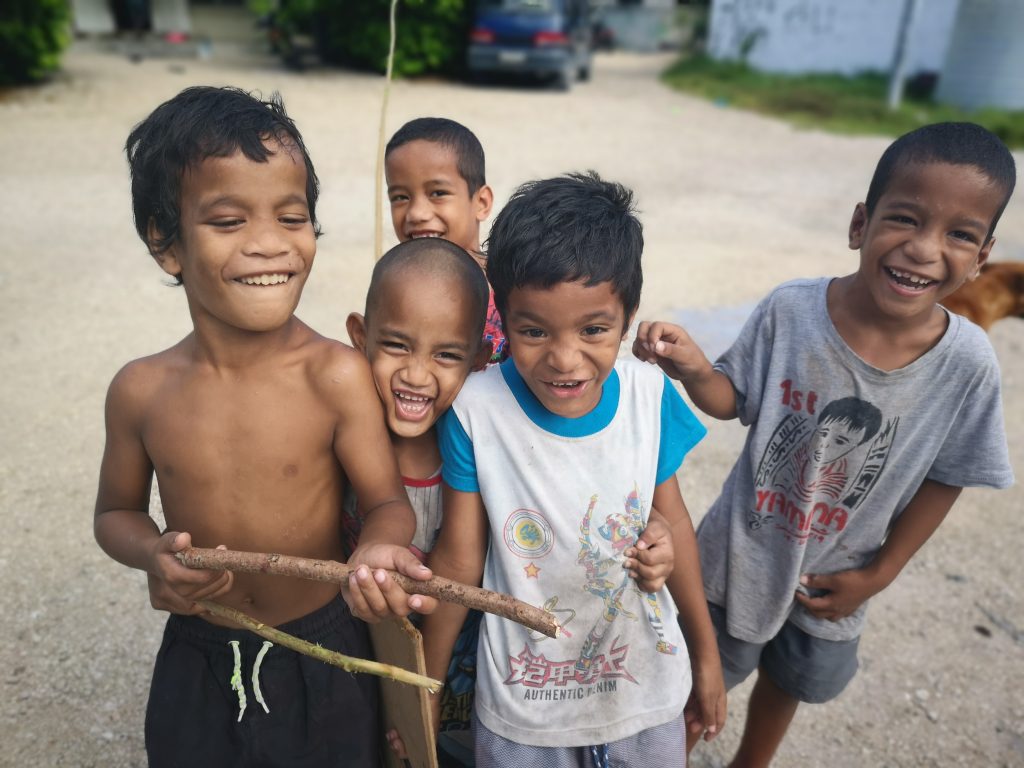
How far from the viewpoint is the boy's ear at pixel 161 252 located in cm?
138

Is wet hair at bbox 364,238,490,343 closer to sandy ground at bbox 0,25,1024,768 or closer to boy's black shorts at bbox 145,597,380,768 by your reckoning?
boy's black shorts at bbox 145,597,380,768

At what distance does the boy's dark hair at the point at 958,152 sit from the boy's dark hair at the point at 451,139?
115cm

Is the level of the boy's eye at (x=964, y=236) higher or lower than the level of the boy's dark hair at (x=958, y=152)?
lower

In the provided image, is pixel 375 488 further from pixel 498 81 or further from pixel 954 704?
pixel 498 81

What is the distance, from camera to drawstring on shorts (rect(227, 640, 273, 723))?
4.75 feet

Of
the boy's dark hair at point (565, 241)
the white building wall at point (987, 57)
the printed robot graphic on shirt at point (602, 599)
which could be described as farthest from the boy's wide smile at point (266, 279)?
the white building wall at point (987, 57)

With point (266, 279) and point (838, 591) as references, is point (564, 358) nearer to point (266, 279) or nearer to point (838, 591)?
point (266, 279)

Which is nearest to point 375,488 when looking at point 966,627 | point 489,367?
point 489,367

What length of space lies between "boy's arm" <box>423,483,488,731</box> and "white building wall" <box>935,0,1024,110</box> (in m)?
15.9

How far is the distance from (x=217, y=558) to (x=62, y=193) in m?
6.59

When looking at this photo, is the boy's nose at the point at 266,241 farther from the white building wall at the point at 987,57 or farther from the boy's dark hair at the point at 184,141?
the white building wall at the point at 987,57

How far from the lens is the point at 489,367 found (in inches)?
60.0

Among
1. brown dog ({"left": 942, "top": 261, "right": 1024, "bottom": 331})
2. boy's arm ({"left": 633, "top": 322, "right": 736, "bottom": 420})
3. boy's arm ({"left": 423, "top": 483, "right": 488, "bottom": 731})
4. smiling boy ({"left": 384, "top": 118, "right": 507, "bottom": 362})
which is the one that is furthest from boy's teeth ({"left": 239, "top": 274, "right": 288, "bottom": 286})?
brown dog ({"left": 942, "top": 261, "right": 1024, "bottom": 331})

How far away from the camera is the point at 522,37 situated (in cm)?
1345
